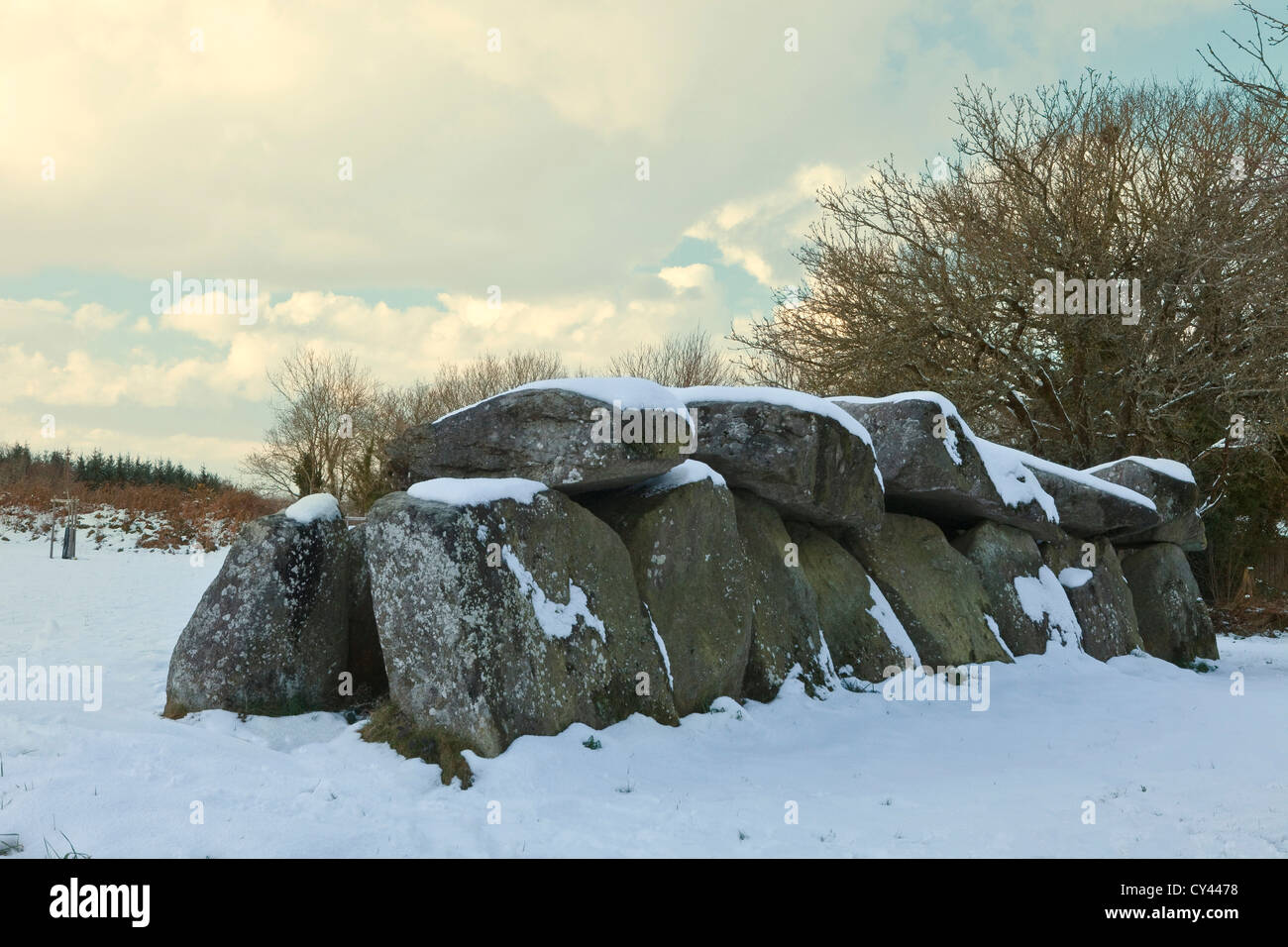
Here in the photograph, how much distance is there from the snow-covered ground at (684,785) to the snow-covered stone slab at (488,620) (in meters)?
0.24

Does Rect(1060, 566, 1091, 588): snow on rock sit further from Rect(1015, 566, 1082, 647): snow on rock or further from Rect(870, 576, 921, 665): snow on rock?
Rect(870, 576, 921, 665): snow on rock

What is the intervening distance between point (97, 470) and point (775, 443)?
3222 cm

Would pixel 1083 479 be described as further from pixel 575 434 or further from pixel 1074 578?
pixel 575 434

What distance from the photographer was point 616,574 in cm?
657

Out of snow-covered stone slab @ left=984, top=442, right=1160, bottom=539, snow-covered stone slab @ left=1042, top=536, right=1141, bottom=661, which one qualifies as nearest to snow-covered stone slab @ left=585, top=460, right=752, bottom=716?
snow-covered stone slab @ left=984, top=442, right=1160, bottom=539

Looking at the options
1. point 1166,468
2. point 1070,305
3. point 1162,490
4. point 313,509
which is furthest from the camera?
point 1070,305

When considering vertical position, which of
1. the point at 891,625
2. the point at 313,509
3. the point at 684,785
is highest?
the point at 313,509

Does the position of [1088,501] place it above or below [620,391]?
below

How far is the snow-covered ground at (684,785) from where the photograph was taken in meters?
4.32

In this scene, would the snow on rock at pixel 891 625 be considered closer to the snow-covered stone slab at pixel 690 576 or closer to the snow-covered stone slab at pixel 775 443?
the snow-covered stone slab at pixel 775 443

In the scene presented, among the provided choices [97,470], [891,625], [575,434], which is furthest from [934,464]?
[97,470]
